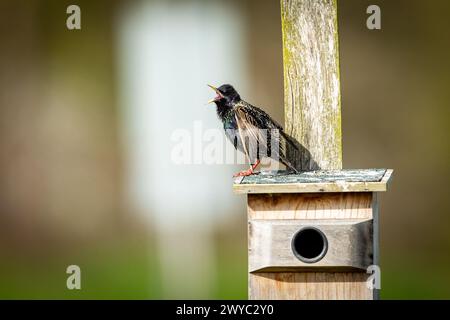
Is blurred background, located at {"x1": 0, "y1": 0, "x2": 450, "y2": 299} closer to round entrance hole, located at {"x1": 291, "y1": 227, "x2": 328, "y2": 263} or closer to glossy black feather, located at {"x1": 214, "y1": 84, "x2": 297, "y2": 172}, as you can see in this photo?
glossy black feather, located at {"x1": 214, "y1": 84, "x2": 297, "y2": 172}

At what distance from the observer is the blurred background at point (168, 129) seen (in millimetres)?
7754

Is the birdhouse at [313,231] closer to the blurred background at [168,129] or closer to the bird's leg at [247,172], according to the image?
the bird's leg at [247,172]

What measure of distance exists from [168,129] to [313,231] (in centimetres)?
375

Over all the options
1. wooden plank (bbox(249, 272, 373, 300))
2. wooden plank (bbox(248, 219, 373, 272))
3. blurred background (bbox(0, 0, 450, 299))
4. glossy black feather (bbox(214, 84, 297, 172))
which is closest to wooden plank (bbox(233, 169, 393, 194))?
wooden plank (bbox(248, 219, 373, 272))

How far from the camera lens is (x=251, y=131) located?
15.1ft

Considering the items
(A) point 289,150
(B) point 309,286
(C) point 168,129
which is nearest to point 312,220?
(B) point 309,286

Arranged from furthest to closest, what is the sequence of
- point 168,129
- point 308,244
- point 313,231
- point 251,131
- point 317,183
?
point 168,129
point 251,131
point 308,244
point 313,231
point 317,183

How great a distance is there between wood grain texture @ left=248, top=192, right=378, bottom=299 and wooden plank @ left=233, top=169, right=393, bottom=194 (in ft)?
0.22

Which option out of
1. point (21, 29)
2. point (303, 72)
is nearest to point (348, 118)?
point (21, 29)

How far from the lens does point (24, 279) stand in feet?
27.8

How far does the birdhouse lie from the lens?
396 cm

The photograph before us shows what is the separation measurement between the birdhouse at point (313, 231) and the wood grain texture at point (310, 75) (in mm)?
333

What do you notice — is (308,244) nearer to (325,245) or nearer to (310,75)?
(325,245)

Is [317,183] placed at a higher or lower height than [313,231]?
higher
